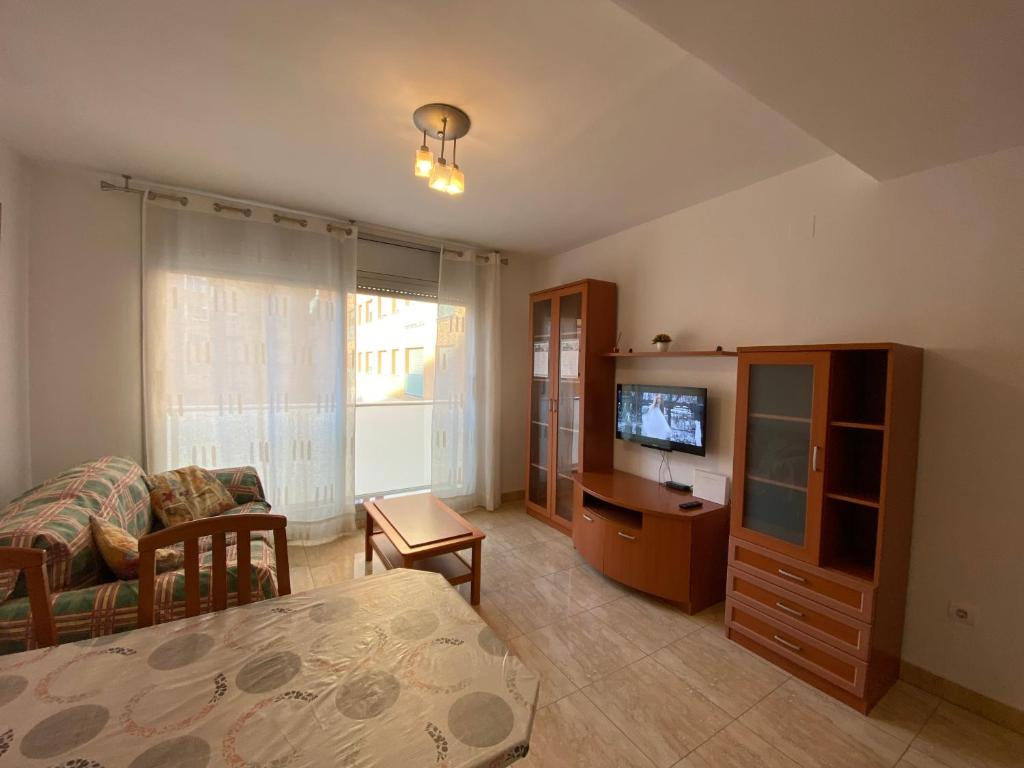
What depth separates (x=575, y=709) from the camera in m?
1.67

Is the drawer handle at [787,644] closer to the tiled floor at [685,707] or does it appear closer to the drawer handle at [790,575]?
the tiled floor at [685,707]

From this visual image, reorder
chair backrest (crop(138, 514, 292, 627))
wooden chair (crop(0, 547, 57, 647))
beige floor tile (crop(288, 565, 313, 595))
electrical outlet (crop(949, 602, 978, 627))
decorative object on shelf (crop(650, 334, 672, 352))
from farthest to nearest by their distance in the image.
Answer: decorative object on shelf (crop(650, 334, 672, 352)) < beige floor tile (crop(288, 565, 313, 595)) < electrical outlet (crop(949, 602, 978, 627)) < chair backrest (crop(138, 514, 292, 627)) < wooden chair (crop(0, 547, 57, 647))

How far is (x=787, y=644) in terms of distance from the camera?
189cm

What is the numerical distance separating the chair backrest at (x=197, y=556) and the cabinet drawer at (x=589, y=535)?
6.29 ft

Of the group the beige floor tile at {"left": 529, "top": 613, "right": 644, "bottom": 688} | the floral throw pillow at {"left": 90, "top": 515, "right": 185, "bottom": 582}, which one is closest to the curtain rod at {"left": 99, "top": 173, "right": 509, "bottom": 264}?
the floral throw pillow at {"left": 90, "top": 515, "right": 185, "bottom": 582}

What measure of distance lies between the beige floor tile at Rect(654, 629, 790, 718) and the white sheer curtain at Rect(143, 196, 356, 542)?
2577 millimetres

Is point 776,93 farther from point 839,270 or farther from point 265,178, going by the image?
point 265,178

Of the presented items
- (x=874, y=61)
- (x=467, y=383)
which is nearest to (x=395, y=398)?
(x=467, y=383)

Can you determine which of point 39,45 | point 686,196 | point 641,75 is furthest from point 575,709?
point 39,45

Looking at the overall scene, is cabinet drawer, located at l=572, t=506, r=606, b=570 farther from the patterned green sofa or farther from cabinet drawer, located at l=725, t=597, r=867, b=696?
the patterned green sofa

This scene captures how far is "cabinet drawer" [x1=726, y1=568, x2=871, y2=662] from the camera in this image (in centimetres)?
168

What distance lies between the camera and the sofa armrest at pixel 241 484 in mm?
2611

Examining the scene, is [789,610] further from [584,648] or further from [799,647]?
[584,648]

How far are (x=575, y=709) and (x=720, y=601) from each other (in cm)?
130
